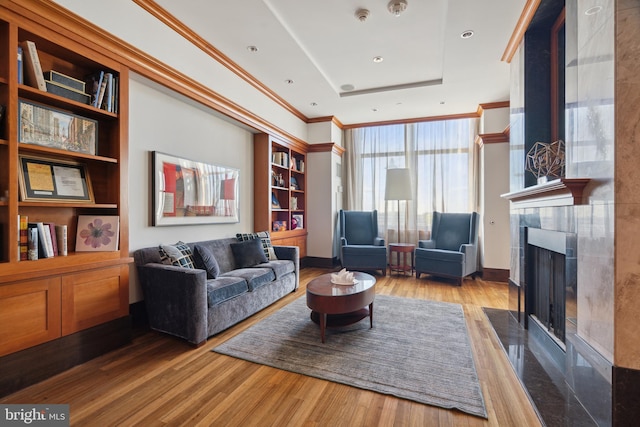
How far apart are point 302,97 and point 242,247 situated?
2694mm

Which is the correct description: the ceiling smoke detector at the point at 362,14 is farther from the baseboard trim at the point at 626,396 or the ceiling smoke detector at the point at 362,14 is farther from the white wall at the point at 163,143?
the baseboard trim at the point at 626,396

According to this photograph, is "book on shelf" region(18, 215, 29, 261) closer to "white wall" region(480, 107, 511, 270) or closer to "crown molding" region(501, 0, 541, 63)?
"crown molding" region(501, 0, 541, 63)

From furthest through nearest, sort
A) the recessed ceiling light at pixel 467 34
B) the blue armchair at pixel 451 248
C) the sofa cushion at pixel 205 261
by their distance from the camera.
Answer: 1. the blue armchair at pixel 451 248
2. the sofa cushion at pixel 205 261
3. the recessed ceiling light at pixel 467 34

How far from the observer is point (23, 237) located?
188 centimetres

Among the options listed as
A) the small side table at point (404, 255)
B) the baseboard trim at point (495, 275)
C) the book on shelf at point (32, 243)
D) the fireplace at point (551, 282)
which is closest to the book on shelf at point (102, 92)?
the book on shelf at point (32, 243)

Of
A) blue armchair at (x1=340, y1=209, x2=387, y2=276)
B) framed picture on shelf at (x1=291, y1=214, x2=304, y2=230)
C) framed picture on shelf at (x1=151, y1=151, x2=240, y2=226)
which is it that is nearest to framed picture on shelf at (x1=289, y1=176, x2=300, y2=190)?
framed picture on shelf at (x1=291, y1=214, x2=304, y2=230)

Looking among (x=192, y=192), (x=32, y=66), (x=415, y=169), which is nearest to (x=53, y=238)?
(x=32, y=66)

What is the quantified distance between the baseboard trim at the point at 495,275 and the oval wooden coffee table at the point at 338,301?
291cm

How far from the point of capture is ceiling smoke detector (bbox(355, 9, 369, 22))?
2.73 m

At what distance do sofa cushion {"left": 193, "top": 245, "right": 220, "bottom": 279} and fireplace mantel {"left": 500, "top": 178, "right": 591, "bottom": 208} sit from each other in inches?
117

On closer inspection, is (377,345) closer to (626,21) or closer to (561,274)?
(561,274)

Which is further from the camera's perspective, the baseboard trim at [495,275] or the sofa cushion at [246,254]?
the baseboard trim at [495,275]

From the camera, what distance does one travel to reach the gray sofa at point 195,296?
2.40 metres

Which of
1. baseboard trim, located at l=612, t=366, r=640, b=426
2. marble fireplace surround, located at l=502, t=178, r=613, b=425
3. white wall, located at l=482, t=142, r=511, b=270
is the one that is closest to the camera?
baseboard trim, located at l=612, t=366, r=640, b=426
